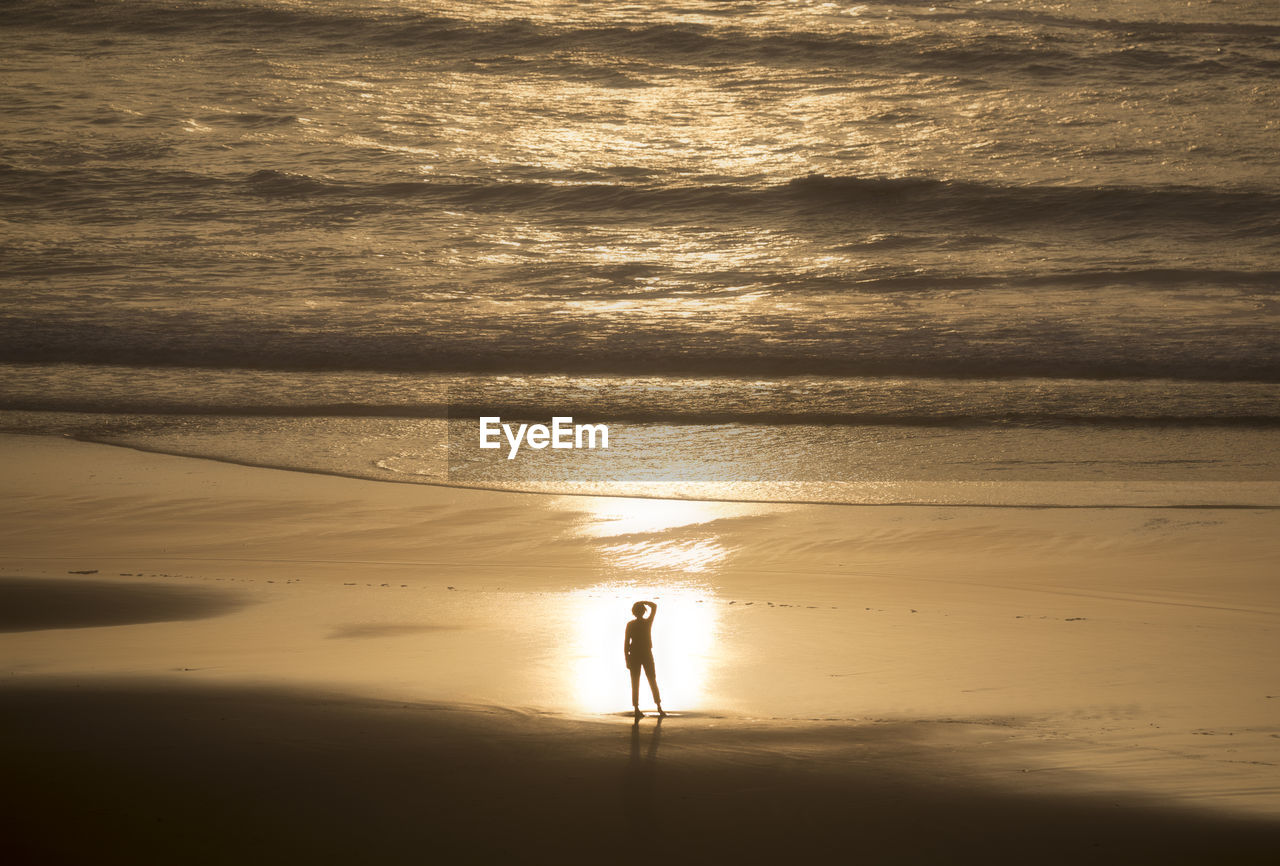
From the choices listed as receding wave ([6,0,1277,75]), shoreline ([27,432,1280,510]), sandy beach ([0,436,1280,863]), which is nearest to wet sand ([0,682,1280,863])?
sandy beach ([0,436,1280,863])

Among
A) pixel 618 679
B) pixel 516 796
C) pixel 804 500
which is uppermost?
pixel 804 500

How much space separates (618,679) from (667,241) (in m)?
17.1

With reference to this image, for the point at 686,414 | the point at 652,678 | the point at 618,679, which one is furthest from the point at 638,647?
the point at 686,414

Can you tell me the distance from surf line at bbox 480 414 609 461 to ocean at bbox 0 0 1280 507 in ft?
0.74

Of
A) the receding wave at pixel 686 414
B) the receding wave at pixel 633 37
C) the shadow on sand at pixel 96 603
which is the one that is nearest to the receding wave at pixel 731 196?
the receding wave at pixel 633 37

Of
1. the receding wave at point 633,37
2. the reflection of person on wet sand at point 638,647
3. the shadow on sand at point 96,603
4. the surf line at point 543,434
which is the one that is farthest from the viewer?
the receding wave at point 633,37

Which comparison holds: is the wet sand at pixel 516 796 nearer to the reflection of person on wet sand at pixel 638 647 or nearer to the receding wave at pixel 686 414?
the reflection of person on wet sand at pixel 638 647

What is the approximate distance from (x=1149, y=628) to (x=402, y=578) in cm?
477

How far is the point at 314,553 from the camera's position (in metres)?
9.68

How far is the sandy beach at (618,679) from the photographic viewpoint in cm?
514

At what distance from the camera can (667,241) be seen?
2339 centimetres

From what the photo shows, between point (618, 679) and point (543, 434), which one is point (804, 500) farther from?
point (618, 679)

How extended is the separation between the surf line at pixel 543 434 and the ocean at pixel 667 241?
23cm

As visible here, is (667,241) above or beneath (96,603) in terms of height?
above
